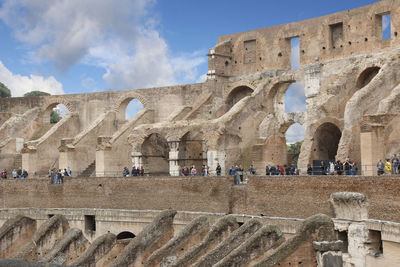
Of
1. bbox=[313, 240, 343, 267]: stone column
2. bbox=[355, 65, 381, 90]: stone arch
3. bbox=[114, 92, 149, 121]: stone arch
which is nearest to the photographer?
bbox=[313, 240, 343, 267]: stone column

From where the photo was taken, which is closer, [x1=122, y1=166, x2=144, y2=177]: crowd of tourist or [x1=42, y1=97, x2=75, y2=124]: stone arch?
[x1=122, y1=166, x2=144, y2=177]: crowd of tourist

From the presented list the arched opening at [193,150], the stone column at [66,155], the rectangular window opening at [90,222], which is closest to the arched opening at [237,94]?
the arched opening at [193,150]

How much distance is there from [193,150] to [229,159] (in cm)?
228

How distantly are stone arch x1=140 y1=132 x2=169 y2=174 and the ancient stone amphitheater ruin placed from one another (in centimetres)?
7

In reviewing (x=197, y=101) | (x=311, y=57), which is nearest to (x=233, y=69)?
(x=197, y=101)

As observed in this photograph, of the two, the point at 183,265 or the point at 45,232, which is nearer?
the point at 183,265

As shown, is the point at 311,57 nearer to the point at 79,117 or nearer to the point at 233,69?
the point at 233,69

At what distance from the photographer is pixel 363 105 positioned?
69.2 feet

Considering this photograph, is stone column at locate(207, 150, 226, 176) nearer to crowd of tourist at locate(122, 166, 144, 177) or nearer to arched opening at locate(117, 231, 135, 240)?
crowd of tourist at locate(122, 166, 144, 177)

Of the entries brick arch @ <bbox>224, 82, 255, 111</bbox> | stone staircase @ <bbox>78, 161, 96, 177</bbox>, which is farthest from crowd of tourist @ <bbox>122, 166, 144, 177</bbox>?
brick arch @ <bbox>224, 82, 255, 111</bbox>

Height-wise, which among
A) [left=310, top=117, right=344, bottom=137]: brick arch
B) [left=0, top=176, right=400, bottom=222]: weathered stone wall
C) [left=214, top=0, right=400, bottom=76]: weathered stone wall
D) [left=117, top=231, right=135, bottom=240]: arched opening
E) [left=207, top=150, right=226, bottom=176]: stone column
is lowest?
[left=117, top=231, right=135, bottom=240]: arched opening

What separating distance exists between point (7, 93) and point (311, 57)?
43356 millimetres

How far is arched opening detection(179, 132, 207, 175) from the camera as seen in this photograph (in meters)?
26.4

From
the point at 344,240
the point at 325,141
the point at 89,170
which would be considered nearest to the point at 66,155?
the point at 89,170
